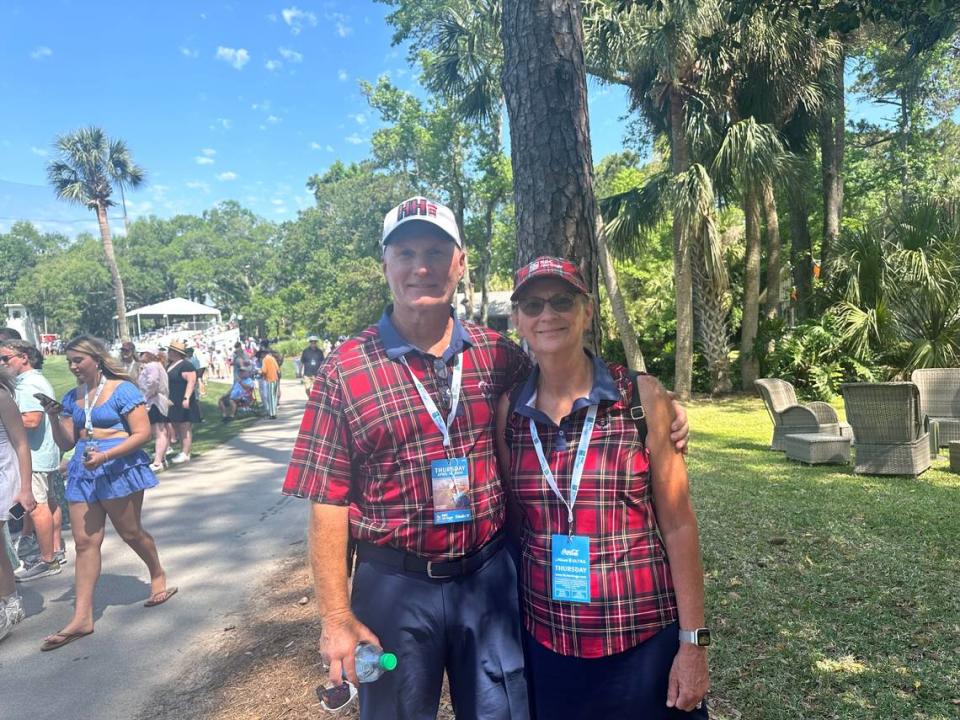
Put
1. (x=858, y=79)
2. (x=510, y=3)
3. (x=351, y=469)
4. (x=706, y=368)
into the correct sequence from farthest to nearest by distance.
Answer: (x=858, y=79)
(x=706, y=368)
(x=510, y=3)
(x=351, y=469)

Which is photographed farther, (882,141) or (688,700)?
(882,141)

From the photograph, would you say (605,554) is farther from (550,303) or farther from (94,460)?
(94,460)

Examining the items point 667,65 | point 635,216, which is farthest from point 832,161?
point 667,65

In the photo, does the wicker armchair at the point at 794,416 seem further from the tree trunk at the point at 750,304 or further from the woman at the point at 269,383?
the woman at the point at 269,383

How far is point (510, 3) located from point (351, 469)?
271 cm

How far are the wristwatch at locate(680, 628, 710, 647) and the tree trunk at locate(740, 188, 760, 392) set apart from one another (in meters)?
13.3

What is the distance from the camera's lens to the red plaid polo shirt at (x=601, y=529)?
1.63 m

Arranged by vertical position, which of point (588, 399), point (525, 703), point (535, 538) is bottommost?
point (525, 703)

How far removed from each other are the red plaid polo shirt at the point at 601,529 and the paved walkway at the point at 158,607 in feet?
8.44

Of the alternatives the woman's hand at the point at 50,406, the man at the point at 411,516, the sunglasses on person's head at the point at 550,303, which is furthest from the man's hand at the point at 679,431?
the woman's hand at the point at 50,406

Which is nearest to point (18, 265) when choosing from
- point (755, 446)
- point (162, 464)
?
point (162, 464)

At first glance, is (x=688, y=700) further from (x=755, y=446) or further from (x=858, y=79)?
(x=858, y=79)

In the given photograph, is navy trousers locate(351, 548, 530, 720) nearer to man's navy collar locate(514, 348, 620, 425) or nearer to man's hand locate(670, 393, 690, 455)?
man's navy collar locate(514, 348, 620, 425)

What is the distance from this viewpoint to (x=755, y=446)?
9.00 meters
